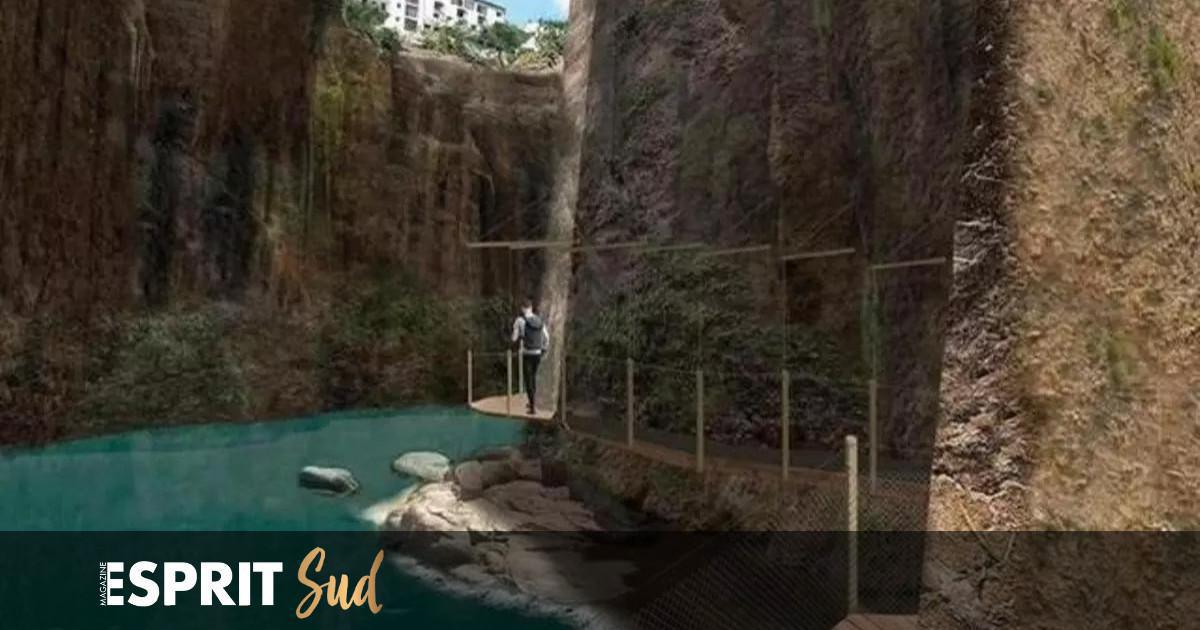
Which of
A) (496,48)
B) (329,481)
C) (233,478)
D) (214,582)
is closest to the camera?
(214,582)

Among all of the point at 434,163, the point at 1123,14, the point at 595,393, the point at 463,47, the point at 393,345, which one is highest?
the point at 463,47

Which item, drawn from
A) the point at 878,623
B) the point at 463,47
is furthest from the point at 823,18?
the point at 463,47

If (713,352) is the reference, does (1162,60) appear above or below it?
above

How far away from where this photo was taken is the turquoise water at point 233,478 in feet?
49.1

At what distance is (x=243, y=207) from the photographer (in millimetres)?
21031

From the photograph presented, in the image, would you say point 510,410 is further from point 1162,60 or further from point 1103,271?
point 1162,60

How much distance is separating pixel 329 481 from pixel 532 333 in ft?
22.8

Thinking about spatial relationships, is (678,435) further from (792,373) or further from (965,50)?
(965,50)

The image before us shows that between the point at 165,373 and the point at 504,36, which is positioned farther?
the point at 504,36

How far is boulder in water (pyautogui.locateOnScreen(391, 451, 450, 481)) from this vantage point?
1761cm

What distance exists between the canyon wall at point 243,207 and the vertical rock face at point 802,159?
980cm

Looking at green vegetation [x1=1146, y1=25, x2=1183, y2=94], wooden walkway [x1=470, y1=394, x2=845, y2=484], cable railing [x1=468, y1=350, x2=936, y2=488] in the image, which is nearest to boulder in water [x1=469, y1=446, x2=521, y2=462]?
cable railing [x1=468, y1=350, x2=936, y2=488]

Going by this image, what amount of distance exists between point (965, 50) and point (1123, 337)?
184 inches

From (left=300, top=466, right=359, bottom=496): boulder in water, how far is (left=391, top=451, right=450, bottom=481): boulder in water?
94cm
